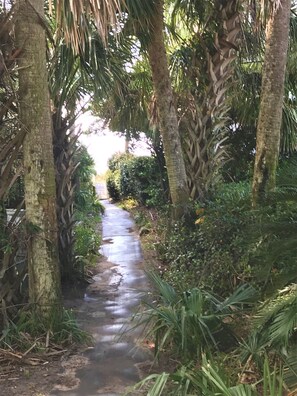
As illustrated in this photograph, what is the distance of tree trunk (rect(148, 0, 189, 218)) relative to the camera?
25.2 feet

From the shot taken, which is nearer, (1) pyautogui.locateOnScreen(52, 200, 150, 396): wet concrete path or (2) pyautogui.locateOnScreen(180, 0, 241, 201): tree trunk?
(1) pyautogui.locateOnScreen(52, 200, 150, 396): wet concrete path

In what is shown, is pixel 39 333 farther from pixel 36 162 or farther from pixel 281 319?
pixel 281 319

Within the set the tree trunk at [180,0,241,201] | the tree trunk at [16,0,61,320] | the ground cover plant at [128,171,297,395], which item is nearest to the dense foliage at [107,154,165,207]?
the tree trunk at [180,0,241,201]

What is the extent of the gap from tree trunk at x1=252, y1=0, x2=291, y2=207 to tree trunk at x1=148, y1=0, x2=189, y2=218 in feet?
6.59

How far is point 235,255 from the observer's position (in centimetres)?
557

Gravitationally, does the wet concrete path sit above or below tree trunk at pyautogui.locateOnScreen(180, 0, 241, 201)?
below

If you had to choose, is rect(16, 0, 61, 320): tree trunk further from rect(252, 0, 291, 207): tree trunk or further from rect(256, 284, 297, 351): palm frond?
rect(252, 0, 291, 207): tree trunk

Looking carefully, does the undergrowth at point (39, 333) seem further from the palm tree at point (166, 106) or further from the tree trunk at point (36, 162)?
the palm tree at point (166, 106)

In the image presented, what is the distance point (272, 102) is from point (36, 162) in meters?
3.24

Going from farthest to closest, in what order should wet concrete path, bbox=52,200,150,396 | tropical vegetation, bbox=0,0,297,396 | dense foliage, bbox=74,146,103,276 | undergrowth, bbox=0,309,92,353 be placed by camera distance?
dense foliage, bbox=74,146,103,276, undergrowth, bbox=0,309,92,353, wet concrete path, bbox=52,200,150,396, tropical vegetation, bbox=0,0,297,396

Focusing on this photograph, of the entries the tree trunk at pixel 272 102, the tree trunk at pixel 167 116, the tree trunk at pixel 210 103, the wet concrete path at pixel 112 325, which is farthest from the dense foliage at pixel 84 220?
the tree trunk at pixel 272 102

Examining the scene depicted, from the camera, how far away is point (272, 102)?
20.1 ft

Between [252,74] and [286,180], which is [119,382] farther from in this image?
[252,74]

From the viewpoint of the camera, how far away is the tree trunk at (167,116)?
25.2 ft
